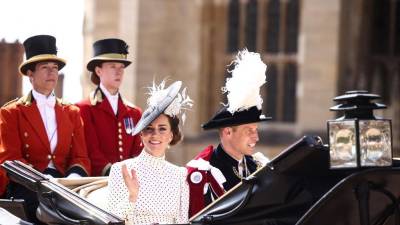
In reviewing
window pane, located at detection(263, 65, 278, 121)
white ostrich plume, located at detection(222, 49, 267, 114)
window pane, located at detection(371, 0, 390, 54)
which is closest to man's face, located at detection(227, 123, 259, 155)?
white ostrich plume, located at detection(222, 49, 267, 114)

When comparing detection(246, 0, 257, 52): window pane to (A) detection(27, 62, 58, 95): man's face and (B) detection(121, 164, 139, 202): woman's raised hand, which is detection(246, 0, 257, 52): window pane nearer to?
(A) detection(27, 62, 58, 95): man's face

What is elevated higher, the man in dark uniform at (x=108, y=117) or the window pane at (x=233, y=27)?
the window pane at (x=233, y=27)

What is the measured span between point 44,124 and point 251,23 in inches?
428

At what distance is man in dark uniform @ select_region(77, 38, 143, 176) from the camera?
8.24 meters

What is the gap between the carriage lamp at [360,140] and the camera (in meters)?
5.42

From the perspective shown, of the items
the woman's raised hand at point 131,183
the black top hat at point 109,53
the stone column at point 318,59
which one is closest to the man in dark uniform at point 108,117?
the black top hat at point 109,53

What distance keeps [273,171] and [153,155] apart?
93 cm

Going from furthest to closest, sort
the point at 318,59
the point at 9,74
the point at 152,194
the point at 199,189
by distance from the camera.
Result: the point at 318,59, the point at 9,74, the point at 199,189, the point at 152,194

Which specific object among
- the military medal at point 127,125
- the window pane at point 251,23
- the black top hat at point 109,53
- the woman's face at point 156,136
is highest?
the window pane at point 251,23

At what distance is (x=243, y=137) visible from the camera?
6730 mm

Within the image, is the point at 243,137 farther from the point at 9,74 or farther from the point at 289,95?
the point at 289,95

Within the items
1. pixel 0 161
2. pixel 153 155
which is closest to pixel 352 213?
pixel 153 155

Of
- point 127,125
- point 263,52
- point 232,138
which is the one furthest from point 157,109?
Result: point 263,52

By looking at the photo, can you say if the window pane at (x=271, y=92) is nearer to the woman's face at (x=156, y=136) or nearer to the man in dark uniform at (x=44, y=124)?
the man in dark uniform at (x=44, y=124)
